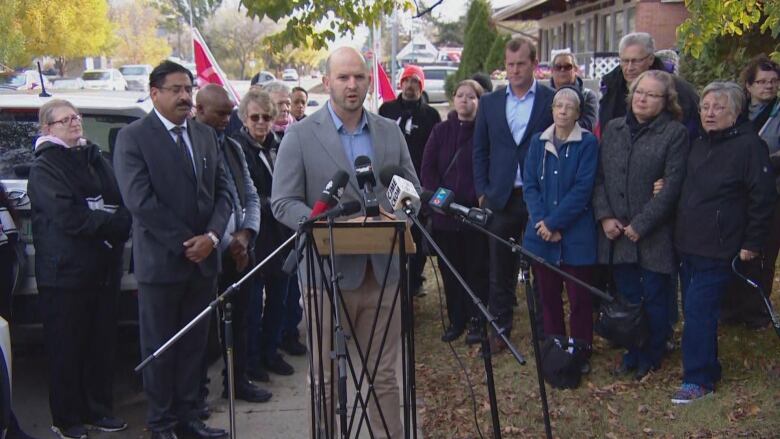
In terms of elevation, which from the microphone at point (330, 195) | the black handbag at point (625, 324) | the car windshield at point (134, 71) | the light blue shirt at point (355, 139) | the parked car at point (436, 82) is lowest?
the black handbag at point (625, 324)

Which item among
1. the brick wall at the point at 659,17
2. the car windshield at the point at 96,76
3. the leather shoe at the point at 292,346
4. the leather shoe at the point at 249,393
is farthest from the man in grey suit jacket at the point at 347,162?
the car windshield at the point at 96,76

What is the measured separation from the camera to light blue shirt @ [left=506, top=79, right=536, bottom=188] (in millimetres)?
6148

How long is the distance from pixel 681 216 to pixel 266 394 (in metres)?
2.88

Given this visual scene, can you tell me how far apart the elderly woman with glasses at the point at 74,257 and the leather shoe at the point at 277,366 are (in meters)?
1.32

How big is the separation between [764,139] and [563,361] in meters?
2.07

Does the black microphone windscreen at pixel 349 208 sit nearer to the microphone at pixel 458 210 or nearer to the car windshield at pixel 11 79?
the microphone at pixel 458 210

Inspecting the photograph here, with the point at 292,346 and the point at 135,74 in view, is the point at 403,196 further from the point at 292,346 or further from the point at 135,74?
the point at 135,74

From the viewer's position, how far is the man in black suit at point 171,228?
15.0ft

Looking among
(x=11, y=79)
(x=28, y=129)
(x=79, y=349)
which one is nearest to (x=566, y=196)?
(x=79, y=349)

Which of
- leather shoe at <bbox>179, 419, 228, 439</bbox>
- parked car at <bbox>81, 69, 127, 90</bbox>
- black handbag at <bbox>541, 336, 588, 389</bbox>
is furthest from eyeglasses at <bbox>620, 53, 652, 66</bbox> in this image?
parked car at <bbox>81, 69, 127, 90</bbox>

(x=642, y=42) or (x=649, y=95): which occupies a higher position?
(x=642, y=42)

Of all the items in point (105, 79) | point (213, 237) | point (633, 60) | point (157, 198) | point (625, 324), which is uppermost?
point (105, 79)

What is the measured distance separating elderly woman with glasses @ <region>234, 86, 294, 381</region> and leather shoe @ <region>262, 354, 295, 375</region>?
0.10m

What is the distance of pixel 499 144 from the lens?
20.3ft
